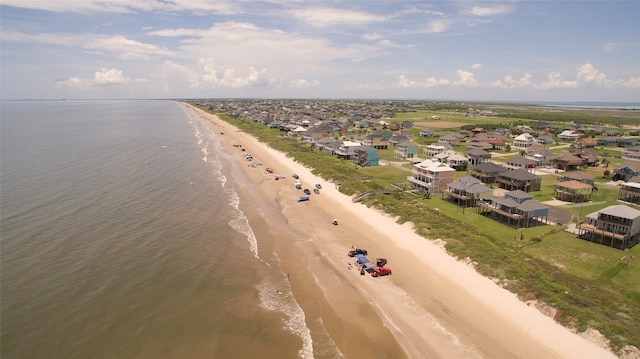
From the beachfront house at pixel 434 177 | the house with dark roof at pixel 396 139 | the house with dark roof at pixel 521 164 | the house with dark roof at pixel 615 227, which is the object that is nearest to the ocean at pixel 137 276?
the beachfront house at pixel 434 177

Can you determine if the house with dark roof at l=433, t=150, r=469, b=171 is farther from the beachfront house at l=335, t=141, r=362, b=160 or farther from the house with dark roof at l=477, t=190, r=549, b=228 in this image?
the house with dark roof at l=477, t=190, r=549, b=228

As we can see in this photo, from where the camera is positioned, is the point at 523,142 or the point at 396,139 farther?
the point at 396,139

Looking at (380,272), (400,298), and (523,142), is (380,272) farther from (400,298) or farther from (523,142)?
(523,142)

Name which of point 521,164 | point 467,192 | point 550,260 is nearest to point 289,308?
point 550,260

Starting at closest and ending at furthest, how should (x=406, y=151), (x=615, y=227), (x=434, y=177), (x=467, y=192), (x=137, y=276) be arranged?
(x=137, y=276)
(x=615, y=227)
(x=467, y=192)
(x=434, y=177)
(x=406, y=151)

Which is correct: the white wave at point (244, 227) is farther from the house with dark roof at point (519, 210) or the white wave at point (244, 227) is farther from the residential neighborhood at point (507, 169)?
the house with dark roof at point (519, 210)

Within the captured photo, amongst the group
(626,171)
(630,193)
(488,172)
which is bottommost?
(630,193)
